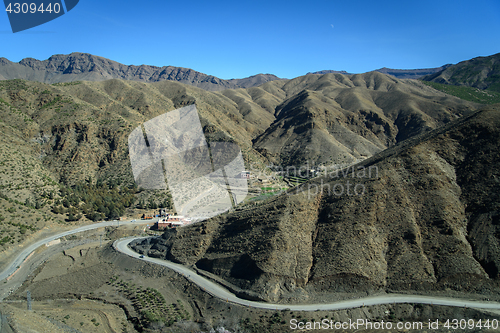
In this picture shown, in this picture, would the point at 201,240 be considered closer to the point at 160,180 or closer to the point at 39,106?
the point at 160,180

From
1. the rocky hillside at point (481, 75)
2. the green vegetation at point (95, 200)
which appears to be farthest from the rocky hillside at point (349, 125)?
the rocky hillside at point (481, 75)

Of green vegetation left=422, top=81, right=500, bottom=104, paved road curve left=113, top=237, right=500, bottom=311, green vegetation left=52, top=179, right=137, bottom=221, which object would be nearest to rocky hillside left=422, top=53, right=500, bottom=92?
green vegetation left=422, top=81, right=500, bottom=104

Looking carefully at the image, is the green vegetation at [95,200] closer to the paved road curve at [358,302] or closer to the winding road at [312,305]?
the winding road at [312,305]

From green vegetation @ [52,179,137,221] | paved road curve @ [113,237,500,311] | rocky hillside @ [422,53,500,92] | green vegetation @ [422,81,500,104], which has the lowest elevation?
paved road curve @ [113,237,500,311]

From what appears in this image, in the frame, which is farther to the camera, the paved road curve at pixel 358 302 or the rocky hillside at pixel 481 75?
the rocky hillside at pixel 481 75

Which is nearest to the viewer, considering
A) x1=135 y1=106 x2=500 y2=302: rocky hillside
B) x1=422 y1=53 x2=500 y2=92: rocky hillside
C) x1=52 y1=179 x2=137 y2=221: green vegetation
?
x1=135 y1=106 x2=500 y2=302: rocky hillside

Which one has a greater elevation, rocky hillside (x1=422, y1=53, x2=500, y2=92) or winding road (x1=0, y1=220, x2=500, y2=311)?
rocky hillside (x1=422, y1=53, x2=500, y2=92)

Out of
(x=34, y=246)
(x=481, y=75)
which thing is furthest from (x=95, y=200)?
(x=481, y=75)

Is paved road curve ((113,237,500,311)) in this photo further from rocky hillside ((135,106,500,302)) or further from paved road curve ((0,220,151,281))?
paved road curve ((0,220,151,281))
